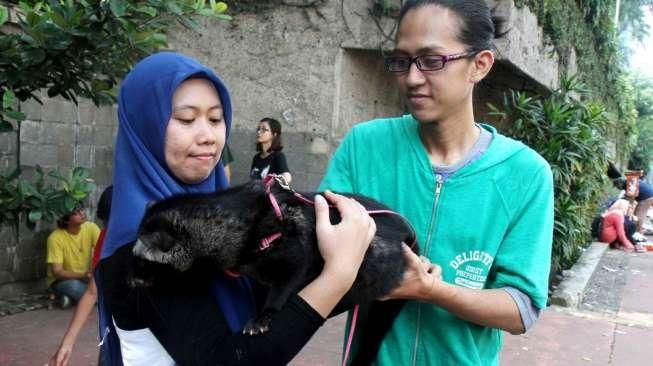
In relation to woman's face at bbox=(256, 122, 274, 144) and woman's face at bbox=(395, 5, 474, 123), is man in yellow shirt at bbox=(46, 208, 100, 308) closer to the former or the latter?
woman's face at bbox=(256, 122, 274, 144)

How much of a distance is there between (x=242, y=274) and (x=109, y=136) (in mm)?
5562

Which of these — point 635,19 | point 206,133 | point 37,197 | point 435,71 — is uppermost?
point 635,19

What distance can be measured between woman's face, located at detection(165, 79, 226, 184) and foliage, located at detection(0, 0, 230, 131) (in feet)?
4.00

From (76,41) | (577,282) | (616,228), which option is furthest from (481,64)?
(616,228)

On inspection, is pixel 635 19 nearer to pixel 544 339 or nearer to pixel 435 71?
pixel 544 339

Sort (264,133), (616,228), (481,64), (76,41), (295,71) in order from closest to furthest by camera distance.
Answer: (481,64) < (76,41) < (264,133) < (295,71) < (616,228)

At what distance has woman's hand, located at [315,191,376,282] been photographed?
65.1 inches

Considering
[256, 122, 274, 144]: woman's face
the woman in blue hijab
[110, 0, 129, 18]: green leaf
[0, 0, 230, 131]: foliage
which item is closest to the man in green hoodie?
the woman in blue hijab

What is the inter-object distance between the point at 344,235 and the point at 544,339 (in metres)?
4.58

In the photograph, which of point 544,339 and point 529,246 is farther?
point 544,339

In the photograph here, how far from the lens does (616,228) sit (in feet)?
38.5

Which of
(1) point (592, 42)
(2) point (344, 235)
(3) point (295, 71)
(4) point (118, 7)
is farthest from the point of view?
(1) point (592, 42)

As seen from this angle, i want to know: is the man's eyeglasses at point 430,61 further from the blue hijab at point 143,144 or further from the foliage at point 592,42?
the foliage at point 592,42

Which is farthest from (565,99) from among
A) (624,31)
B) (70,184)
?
(624,31)
